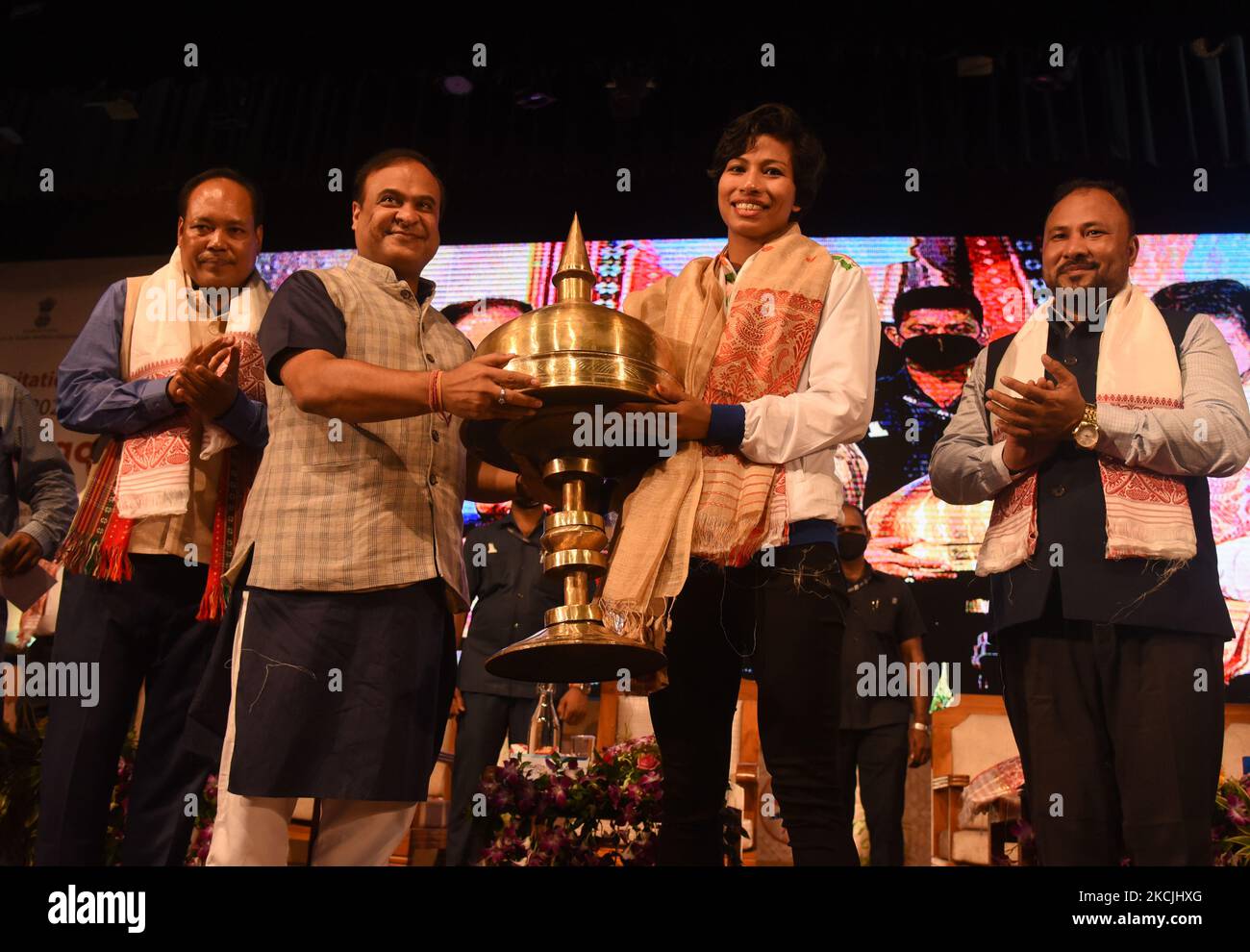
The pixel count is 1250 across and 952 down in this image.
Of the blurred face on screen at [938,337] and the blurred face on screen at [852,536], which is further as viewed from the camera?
the blurred face on screen at [938,337]

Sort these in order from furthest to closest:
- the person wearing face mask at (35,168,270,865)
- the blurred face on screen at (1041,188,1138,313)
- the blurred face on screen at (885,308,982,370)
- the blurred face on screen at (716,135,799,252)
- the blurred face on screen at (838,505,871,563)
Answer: the blurred face on screen at (885,308,982,370) < the blurred face on screen at (838,505,871,563) < the blurred face on screen at (1041,188,1138,313) < the person wearing face mask at (35,168,270,865) < the blurred face on screen at (716,135,799,252)

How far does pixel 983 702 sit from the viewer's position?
230 inches

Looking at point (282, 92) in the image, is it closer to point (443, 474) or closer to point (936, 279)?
point (936, 279)

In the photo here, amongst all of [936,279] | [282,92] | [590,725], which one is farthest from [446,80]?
[590,725]

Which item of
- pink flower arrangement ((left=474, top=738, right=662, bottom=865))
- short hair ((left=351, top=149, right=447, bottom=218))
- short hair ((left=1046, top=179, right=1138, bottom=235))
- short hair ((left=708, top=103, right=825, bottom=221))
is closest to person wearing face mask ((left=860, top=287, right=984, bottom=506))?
pink flower arrangement ((left=474, top=738, right=662, bottom=865))

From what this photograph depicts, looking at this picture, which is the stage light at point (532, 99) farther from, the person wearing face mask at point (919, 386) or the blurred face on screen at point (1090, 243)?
the blurred face on screen at point (1090, 243)

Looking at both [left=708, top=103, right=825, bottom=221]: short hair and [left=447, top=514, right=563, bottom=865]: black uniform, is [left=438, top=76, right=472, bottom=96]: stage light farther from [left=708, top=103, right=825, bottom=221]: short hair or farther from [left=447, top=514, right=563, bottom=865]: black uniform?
[left=708, top=103, right=825, bottom=221]: short hair

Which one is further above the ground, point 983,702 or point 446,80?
point 446,80

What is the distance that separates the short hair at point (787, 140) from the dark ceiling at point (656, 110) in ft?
11.2

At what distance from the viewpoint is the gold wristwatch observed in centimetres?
262

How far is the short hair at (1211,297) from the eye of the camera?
245 inches

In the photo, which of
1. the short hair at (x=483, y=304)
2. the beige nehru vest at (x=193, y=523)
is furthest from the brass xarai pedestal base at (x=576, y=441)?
the short hair at (x=483, y=304)

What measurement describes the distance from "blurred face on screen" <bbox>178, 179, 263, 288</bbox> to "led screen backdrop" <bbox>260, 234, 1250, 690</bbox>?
3295 millimetres

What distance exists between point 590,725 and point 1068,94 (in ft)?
12.6
